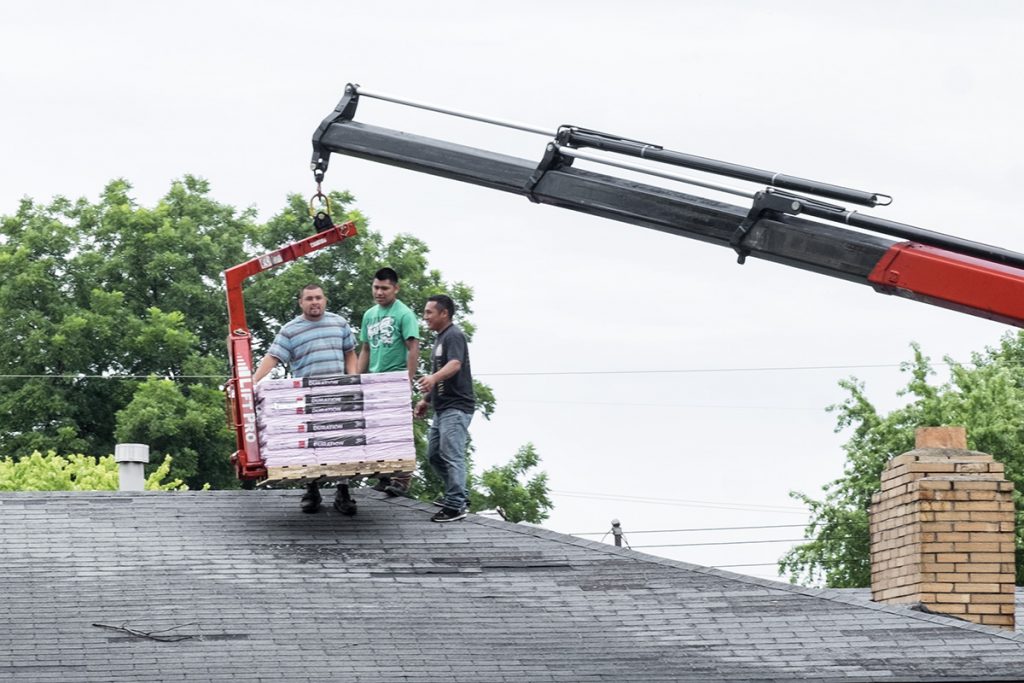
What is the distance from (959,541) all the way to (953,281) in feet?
12.2

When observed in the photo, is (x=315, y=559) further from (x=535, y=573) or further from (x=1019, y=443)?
(x=1019, y=443)

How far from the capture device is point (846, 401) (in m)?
45.2

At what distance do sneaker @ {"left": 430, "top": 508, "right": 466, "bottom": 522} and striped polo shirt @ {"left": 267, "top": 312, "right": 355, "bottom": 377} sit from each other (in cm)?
135

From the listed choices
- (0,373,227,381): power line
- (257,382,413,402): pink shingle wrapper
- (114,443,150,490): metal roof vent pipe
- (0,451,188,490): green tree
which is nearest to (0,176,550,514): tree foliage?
(0,373,227,381): power line

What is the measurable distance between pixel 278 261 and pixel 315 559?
253 cm

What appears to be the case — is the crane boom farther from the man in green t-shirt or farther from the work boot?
the work boot

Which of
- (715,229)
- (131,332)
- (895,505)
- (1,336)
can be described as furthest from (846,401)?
(715,229)

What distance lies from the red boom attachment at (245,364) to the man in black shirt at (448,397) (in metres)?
0.97

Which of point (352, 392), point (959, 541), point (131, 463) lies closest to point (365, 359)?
point (352, 392)

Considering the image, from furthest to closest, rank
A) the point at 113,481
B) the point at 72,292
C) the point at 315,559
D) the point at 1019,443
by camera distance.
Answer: the point at 72,292, the point at 1019,443, the point at 113,481, the point at 315,559

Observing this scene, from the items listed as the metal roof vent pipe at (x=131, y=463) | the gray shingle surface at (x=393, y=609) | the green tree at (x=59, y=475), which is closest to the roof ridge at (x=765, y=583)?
the gray shingle surface at (x=393, y=609)

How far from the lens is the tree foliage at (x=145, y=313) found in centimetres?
4184

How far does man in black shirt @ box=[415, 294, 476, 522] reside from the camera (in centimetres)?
1516

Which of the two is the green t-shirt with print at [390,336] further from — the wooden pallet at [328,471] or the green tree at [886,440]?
the green tree at [886,440]
